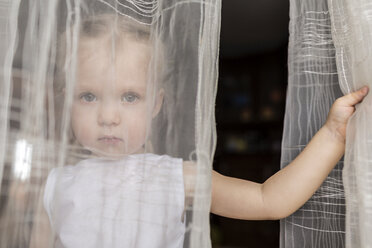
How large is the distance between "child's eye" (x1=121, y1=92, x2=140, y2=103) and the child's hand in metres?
0.34

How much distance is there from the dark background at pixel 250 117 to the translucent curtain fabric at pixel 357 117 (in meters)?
2.85

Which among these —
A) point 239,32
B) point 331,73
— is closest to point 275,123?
point 239,32

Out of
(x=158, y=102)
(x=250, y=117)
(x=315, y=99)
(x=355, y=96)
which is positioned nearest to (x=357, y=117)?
(x=355, y=96)

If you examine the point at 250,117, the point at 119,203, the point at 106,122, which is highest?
the point at 250,117

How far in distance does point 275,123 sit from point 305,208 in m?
3.27

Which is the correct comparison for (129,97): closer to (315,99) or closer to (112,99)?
(112,99)

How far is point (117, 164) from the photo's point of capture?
626 millimetres

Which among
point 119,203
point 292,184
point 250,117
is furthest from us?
point 250,117

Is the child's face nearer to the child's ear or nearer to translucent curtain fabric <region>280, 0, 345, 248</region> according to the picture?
the child's ear

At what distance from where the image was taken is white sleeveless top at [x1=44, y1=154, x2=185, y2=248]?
600 millimetres

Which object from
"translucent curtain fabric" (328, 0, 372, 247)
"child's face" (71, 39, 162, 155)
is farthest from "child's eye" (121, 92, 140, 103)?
"translucent curtain fabric" (328, 0, 372, 247)

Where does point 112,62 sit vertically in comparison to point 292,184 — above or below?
above

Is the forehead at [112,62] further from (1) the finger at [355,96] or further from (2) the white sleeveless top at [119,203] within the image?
(1) the finger at [355,96]

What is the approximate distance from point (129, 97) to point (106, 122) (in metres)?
0.05
